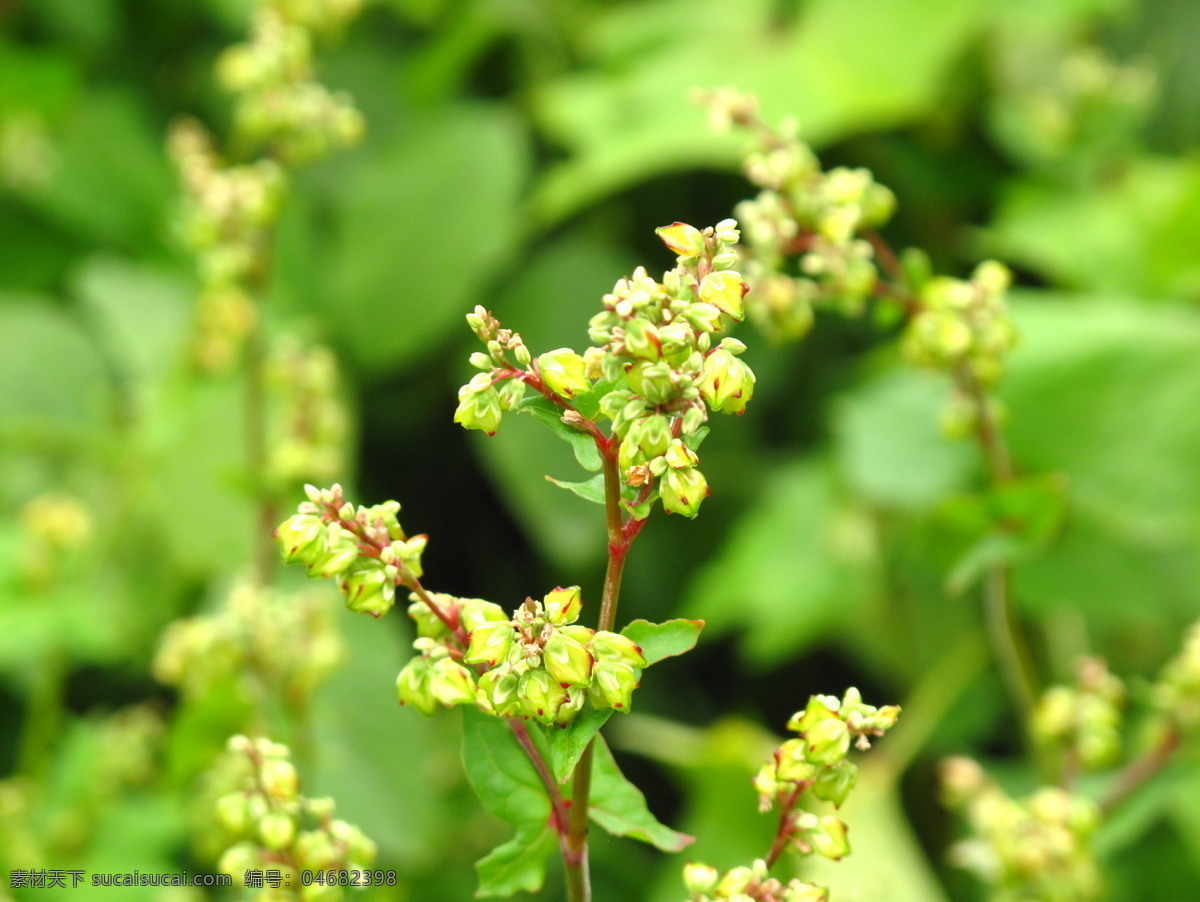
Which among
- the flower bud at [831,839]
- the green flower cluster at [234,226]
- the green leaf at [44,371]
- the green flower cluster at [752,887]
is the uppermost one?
the green leaf at [44,371]

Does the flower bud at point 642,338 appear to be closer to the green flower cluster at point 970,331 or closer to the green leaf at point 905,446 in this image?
the green flower cluster at point 970,331

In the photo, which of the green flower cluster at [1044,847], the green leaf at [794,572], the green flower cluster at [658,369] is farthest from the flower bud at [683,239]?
the green leaf at [794,572]

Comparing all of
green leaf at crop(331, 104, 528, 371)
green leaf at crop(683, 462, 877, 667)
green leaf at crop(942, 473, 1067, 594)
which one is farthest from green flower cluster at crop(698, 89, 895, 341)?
green leaf at crop(331, 104, 528, 371)

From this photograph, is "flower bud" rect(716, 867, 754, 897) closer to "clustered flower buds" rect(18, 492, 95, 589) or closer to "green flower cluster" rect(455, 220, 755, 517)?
"green flower cluster" rect(455, 220, 755, 517)

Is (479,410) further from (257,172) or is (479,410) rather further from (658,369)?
(257,172)

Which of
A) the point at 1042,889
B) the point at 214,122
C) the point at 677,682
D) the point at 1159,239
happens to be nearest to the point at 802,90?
the point at 1159,239

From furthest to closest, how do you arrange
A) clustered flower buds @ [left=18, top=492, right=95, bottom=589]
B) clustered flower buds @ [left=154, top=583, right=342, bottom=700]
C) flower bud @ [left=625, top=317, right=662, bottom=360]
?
clustered flower buds @ [left=18, top=492, right=95, bottom=589], clustered flower buds @ [left=154, top=583, right=342, bottom=700], flower bud @ [left=625, top=317, right=662, bottom=360]
